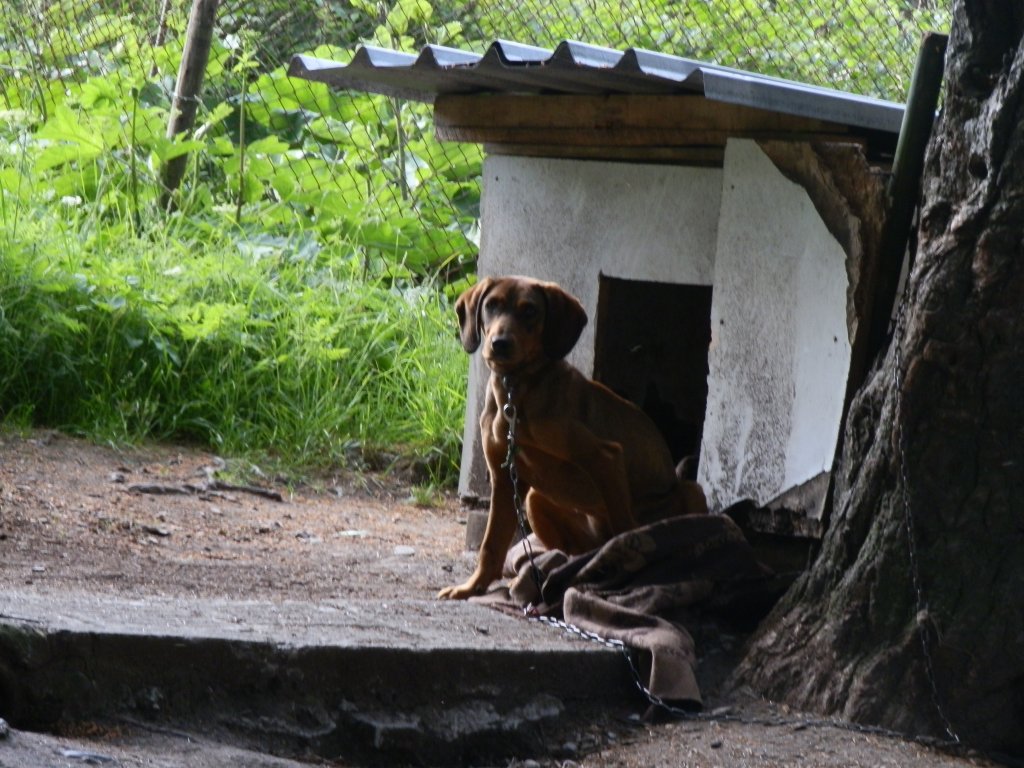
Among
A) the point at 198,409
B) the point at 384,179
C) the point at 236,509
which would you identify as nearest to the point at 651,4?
the point at 384,179

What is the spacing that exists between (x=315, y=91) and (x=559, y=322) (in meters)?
4.88

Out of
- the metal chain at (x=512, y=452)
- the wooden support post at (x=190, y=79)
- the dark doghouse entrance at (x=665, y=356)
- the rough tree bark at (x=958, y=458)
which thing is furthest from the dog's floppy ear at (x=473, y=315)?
the wooden support post at (x=190, y=79)

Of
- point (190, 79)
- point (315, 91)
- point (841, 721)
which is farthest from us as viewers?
point (315, 91)

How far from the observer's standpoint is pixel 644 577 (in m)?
3.88

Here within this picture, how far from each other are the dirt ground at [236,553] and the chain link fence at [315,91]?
79.9 inches

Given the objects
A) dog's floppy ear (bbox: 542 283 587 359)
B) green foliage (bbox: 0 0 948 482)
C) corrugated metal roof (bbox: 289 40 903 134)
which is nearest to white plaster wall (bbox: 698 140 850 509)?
corrugated metal roof (bbox: 289 40 903 134)

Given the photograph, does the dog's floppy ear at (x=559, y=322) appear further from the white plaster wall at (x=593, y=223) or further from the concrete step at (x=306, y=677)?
the concrete step at (x=306, y=677)

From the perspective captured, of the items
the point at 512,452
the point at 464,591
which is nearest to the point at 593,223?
the point at 512,452

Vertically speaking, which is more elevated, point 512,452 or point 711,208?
point 711,208

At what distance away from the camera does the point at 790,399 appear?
4.27 meters

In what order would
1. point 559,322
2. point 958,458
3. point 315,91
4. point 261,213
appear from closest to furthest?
point 958,458 → point 559,322 → point 261,213 → point 315,91

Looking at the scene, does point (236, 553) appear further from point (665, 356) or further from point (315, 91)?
point (315, 91)

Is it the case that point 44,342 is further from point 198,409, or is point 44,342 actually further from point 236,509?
point 236,509

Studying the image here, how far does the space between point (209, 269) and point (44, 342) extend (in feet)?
3.27
